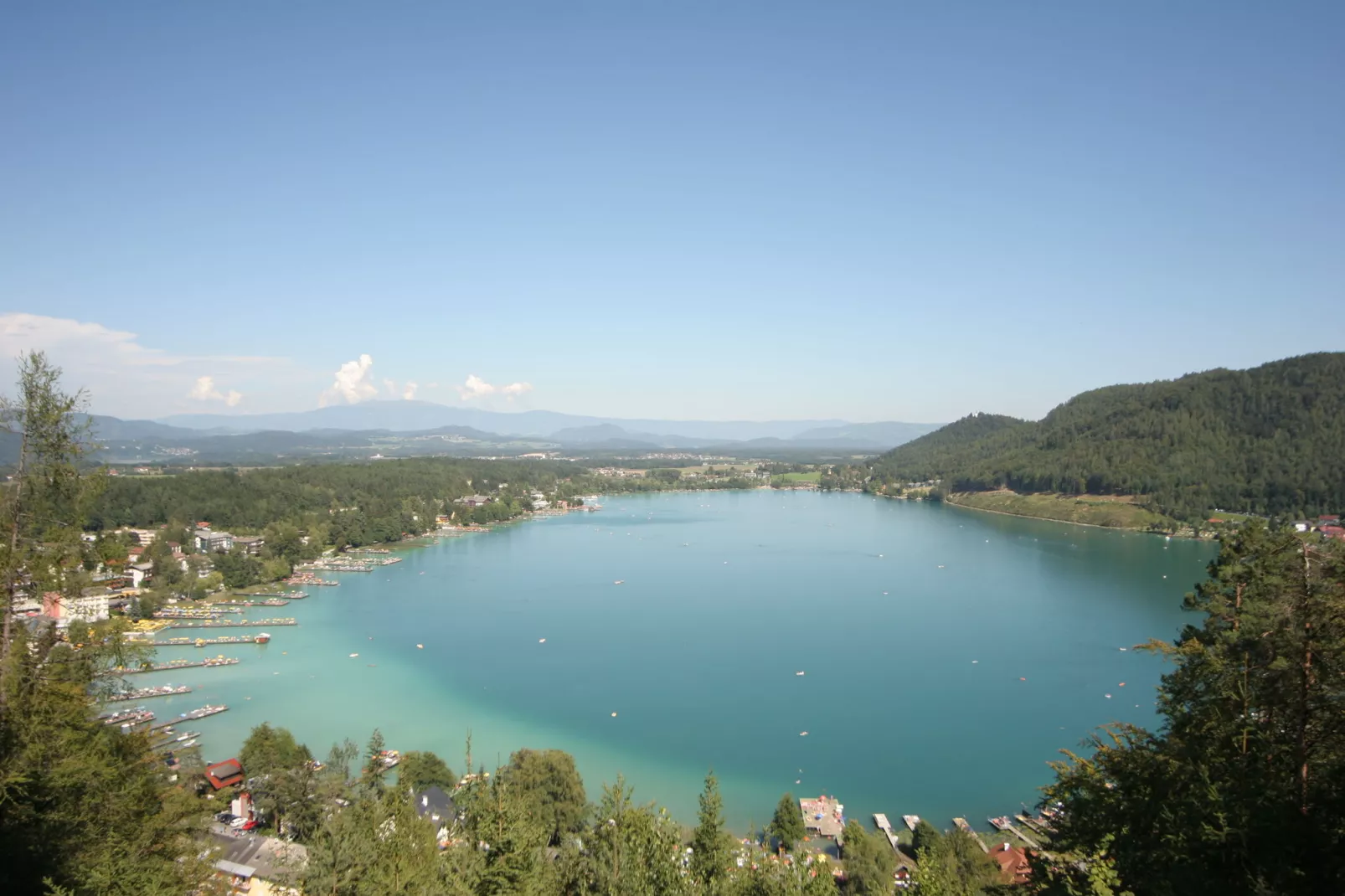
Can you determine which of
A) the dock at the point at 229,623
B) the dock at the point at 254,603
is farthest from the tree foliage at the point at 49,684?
the dock at the point at 254,603

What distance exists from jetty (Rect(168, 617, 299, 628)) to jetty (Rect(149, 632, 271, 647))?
1.09 m

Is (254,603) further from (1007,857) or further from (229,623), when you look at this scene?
(1007,857)

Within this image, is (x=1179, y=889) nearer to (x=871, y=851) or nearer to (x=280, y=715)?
(x=871, y=851)

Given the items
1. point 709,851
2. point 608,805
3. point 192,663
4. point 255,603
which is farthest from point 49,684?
point 255,603

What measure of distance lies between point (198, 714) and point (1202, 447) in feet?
151

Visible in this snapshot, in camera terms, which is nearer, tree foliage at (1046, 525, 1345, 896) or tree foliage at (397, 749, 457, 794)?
tree foliage at (1046, 525, 1345, 896)

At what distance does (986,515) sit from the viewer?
4094 cm

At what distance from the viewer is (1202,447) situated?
1544 inches

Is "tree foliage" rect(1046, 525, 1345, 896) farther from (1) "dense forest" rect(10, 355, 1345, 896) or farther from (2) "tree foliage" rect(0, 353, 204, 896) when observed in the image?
(2) "tree foliage" rect(0, 353, 204, 896)

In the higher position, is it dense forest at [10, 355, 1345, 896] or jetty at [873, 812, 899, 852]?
dense forest at [10, 355, 1345, 896]

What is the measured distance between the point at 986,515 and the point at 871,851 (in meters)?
37.1

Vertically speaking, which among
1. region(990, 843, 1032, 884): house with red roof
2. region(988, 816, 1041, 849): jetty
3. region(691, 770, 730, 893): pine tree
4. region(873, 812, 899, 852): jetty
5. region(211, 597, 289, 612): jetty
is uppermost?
region(691, 770, 730, 893): pine tree

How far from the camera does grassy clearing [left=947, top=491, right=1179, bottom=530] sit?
33938mm

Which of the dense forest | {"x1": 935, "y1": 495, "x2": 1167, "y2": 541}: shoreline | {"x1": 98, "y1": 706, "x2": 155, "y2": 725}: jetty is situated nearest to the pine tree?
the dense forest
